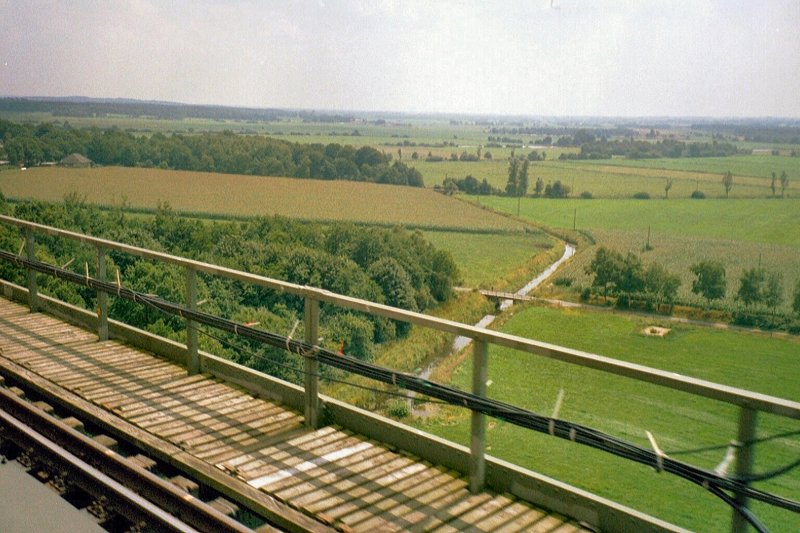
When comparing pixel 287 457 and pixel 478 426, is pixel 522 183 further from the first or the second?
pixel 478 426

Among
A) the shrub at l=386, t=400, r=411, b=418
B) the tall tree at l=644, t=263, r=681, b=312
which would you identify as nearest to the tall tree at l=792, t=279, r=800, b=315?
the tall tree at l=644, t=263, r=681, b=312

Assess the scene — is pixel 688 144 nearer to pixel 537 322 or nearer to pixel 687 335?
pixel 687 335

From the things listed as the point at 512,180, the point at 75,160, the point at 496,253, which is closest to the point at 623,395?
the point at 496,253

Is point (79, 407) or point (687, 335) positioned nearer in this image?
point (79, 407)

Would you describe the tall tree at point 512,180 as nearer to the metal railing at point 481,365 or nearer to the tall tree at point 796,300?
the tall tree at point 796,300

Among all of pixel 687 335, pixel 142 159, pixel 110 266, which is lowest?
pixel 687 335

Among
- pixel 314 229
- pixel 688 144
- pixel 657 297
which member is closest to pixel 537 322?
pixel 657 297

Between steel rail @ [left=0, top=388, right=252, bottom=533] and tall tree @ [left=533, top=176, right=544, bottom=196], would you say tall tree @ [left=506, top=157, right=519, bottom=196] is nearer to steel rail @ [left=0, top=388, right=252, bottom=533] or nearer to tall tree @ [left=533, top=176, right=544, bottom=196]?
tall tree @ [left=533, top=176, right=544, bottom=196]
